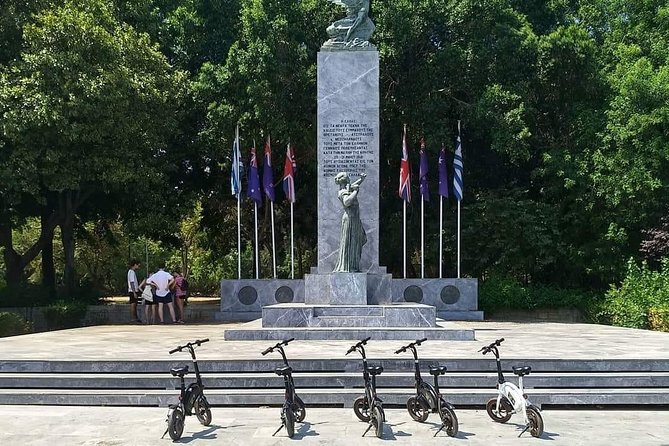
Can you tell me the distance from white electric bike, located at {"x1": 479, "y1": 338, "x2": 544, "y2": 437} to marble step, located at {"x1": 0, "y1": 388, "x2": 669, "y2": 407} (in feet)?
3.39

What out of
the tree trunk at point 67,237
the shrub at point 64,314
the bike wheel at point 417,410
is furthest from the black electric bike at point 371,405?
the tree trunk at point 67,237

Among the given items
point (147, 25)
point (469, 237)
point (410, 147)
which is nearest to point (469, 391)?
point (469, 237)

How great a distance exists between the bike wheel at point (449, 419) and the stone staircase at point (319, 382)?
Result: 1667 millimetres

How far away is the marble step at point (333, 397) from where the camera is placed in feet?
30.3

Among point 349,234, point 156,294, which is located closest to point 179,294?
point 156,294

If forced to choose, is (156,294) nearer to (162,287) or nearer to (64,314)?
(162,287)

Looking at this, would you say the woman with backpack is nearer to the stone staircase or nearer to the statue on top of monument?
the statue on top of monument

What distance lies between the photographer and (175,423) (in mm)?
7375

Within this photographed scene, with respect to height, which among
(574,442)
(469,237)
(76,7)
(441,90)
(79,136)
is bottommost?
(574,442)

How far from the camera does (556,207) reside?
76.4 ft

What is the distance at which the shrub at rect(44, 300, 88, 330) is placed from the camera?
21172 mm

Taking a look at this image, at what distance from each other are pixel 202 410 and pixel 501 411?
339cm

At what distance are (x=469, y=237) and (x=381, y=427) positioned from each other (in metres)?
16.4

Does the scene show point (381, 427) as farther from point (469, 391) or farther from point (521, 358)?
point (521, 358)
